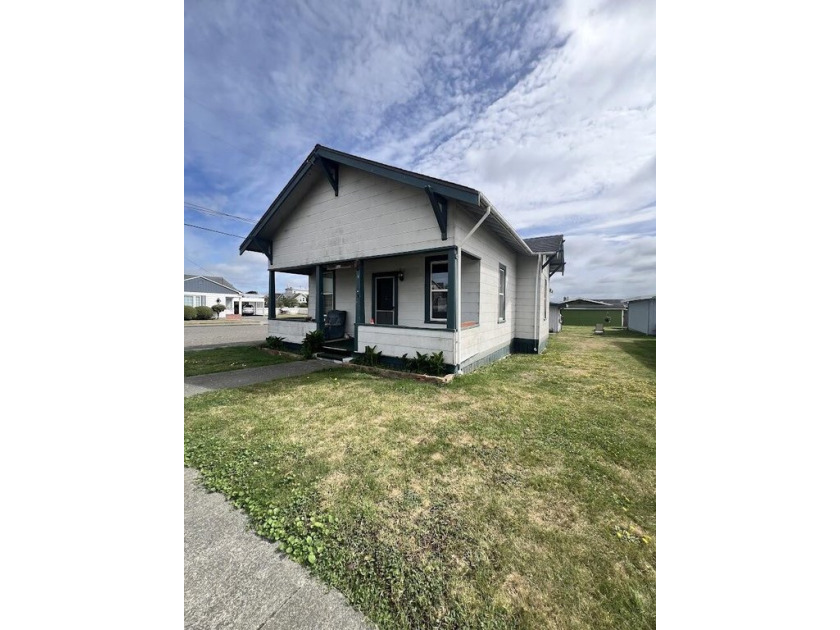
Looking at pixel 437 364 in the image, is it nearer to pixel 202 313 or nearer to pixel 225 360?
pixel 225 360

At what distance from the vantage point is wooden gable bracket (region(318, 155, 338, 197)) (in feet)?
23.9

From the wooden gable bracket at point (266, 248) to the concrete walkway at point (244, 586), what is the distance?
900 centimetres

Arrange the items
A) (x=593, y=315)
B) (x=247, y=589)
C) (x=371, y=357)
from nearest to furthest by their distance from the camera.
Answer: (x=247, y=589)
(x=371, y=357)
(x=593, y=315)

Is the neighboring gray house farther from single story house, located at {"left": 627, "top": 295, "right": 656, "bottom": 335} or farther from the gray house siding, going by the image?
single story house, located at {"left": 627, "top": 295, "right": 656, "bottom": 335}

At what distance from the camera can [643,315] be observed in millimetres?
18359

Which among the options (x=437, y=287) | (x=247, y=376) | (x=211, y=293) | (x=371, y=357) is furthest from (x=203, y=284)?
(x=437, y=287)

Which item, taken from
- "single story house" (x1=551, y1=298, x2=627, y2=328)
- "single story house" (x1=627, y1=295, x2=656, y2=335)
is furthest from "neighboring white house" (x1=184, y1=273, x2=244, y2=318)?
"single story house" (x1=627, y1=295, x2=656, y2=335)

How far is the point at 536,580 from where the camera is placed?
1.50 metres

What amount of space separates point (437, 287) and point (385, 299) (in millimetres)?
1988

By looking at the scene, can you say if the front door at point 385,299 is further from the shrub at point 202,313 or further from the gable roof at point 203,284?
the gable roof at point 203,284

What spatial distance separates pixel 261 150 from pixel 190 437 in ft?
33.9

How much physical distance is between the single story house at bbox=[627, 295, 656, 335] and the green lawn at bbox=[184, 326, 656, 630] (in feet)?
53.0

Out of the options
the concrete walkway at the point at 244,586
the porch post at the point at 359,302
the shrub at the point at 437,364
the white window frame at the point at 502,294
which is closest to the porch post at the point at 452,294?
the shrub at the point at 437,364
